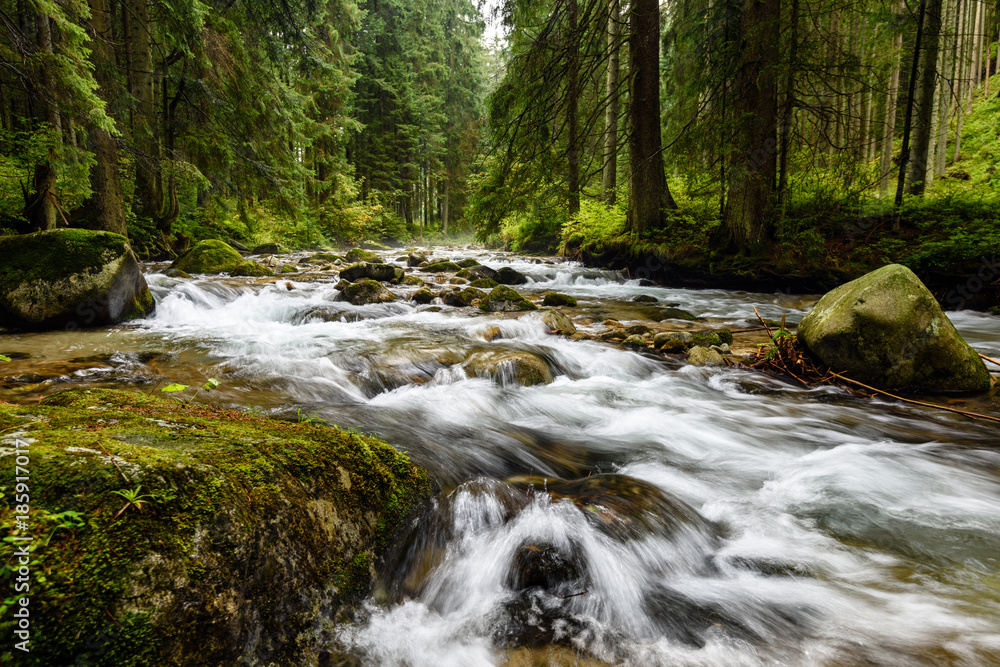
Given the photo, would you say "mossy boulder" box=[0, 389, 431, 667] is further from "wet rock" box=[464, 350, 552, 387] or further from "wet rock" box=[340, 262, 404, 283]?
Result: "wet rock" box=[340, 262, 404, 283]

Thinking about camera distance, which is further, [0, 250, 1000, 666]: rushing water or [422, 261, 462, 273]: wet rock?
[422, 261, 462, 273]: wet rock

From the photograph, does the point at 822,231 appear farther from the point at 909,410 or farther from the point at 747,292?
the point at 909,410

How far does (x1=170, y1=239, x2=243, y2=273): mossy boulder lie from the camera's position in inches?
458

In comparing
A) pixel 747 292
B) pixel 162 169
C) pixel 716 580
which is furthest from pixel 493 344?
pixel 162 169

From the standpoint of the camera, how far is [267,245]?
59.5 feet

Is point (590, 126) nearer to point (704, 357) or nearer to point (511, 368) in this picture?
point (704, 357)

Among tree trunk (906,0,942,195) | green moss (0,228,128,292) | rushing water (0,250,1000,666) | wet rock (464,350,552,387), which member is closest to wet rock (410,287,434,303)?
rushing water (0,250,1000,666)

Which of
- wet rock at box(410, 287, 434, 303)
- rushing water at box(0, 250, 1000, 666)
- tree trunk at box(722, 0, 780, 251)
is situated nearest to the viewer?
rushing water at box(0, 250, 1000, 666)

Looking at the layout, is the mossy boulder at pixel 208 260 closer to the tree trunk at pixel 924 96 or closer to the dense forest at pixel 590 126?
the dense forest at pixel 590 126

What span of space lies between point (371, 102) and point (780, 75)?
32.4m

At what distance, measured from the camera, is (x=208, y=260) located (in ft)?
39.0

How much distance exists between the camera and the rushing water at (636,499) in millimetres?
1961

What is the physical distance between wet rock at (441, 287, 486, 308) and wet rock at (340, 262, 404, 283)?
9.21ft

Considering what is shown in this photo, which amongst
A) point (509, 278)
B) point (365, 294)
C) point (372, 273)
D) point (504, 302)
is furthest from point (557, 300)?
point (372, 273)
